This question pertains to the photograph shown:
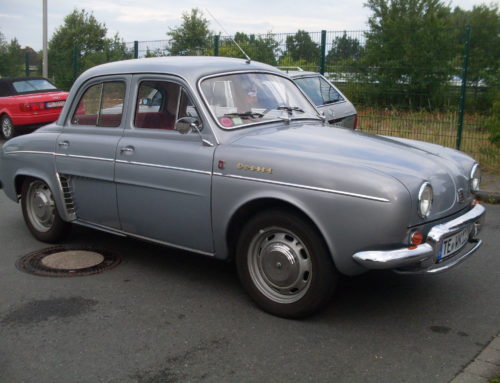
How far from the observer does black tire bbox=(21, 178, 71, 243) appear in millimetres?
6129

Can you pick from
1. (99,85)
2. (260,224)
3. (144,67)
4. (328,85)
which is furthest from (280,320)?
(328,85)

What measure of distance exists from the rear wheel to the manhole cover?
10229 millimetres

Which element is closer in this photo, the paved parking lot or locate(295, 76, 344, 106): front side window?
the paved parking lot

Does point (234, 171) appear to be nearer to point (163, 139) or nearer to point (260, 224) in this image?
point (260, 224)

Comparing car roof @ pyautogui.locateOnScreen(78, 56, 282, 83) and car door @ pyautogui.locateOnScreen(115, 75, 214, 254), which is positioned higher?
car roof @ pyautogui.locateOnScreen(78, 56, 282, 83)

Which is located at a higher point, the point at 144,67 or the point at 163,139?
the point at 144,67

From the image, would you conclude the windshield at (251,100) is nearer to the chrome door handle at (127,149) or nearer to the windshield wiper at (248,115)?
the windshield wiper at (248,115)

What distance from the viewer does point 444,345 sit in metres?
3.96

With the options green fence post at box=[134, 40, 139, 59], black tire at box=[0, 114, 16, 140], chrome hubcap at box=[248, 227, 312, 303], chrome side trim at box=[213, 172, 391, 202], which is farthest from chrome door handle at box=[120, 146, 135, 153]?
green fence post at box=[134, 40, 139, 59]

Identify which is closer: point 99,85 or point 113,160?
point 113,160

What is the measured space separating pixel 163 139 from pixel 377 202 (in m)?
1.98

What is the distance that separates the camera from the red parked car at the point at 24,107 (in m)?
15.2

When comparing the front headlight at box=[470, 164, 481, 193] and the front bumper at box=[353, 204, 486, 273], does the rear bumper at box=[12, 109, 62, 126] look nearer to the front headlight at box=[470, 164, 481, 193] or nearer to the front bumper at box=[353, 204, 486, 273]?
the front headlight at box=[470, 164, 481, 193]

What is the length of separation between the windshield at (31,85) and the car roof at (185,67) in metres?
11.3
